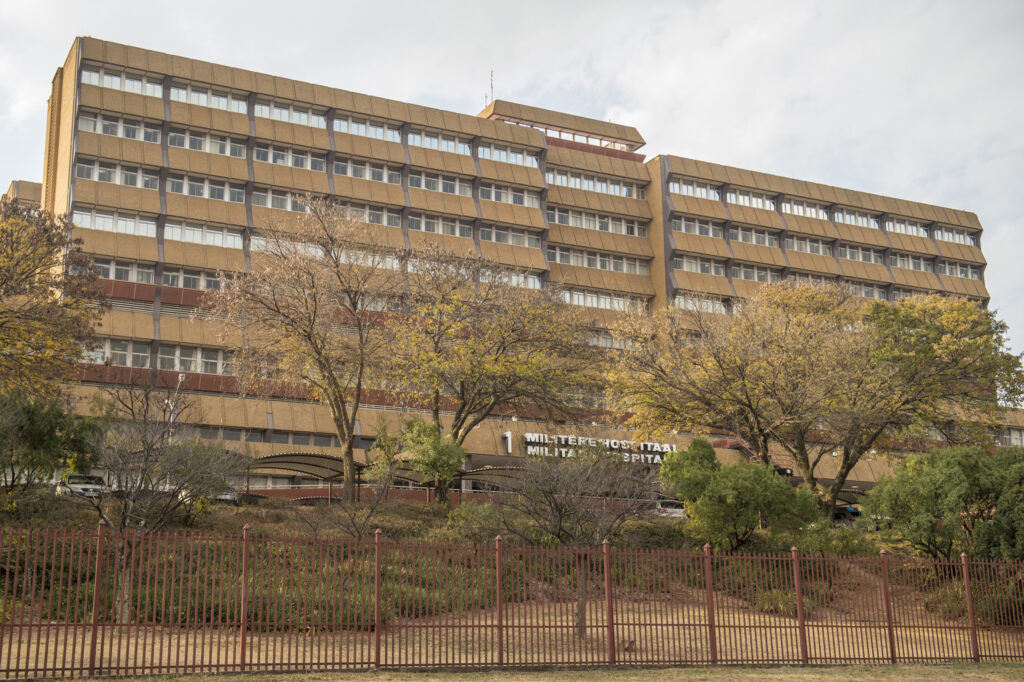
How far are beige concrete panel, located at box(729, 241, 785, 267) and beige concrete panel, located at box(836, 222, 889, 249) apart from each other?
21.4ft

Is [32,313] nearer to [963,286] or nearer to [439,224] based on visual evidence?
[439,224]

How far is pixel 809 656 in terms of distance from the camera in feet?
69.4

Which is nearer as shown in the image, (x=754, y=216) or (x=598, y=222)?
(x=598, y=222)

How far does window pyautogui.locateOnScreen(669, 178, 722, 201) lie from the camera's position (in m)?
74.6

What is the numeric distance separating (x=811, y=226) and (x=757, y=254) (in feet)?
19.4

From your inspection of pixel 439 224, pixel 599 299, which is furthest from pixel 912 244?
pixel 439 224

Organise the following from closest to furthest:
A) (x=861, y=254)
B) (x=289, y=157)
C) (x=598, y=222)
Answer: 1. (x=289, y=157)
2. (x=598, y=222)
3. (x=861, y=254)

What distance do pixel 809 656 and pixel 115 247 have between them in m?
44.6

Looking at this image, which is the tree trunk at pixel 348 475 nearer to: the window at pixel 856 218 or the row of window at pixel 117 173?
the row of window at pixel 117 173

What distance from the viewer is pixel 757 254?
2977 inches

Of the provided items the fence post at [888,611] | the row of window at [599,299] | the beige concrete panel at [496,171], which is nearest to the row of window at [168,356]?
the beige concrete panel at [496,171]

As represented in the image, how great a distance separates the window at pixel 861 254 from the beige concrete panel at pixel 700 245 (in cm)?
1125

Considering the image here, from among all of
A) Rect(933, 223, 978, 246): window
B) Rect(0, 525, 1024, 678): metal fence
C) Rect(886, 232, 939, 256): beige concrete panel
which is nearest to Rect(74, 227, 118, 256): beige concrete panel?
Rect(0, 525, 1024, 678): metal fence

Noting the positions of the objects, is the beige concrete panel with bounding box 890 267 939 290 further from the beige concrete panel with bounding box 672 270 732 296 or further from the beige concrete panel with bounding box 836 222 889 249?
the beige concrete panel with bounding box 672 270 732 296
